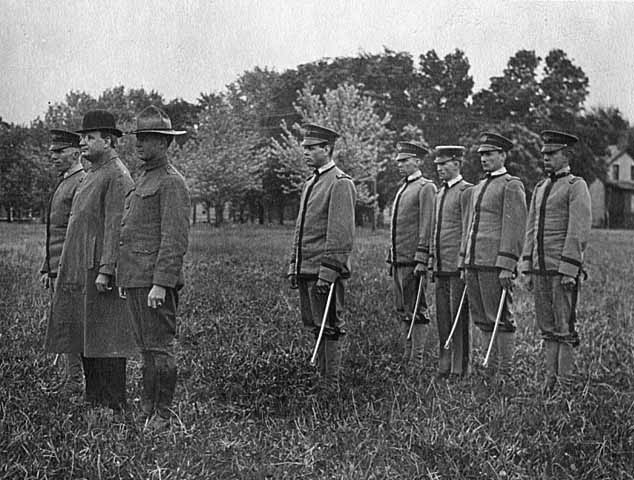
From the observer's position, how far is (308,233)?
6.19m

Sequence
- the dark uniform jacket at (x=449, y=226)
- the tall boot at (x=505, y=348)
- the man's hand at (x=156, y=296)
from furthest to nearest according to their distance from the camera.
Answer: the dark uniform jacket at (x=449, y=226), the tall boot at (x=505, y=348), the man's hand at (x=156, y=296)

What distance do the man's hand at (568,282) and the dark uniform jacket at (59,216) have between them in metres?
3.92

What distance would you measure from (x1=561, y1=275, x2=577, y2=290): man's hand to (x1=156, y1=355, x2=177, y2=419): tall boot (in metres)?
3.11

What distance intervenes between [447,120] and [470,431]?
98.7ft

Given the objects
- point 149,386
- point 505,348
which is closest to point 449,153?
point 505,348

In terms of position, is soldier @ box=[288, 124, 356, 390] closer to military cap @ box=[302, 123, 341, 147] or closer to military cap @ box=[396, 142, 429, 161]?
military cap @ box=[302, 123, 341, 147]

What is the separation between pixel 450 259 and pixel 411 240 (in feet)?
1.89

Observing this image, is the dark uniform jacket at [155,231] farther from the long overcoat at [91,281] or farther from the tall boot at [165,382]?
the tall boot at [165,382]

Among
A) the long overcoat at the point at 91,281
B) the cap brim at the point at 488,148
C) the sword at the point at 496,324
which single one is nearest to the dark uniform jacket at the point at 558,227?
the sword at the point at 496,324

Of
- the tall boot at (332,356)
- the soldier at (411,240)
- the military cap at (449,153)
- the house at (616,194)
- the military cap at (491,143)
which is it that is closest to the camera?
the tall boot at (332,356)

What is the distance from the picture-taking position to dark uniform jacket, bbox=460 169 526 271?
6.15 m

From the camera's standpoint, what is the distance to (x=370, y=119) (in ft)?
105

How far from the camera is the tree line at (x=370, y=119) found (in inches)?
766

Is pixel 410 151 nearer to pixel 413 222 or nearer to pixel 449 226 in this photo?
pixel 413 222
